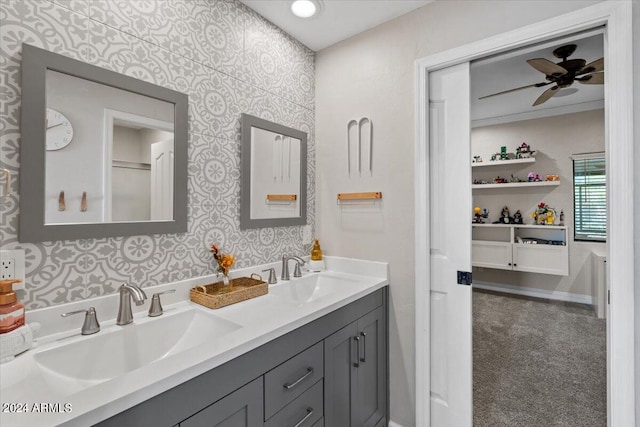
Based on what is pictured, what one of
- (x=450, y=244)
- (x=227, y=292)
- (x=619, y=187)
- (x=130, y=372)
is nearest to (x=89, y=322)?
(x=130, y=372)

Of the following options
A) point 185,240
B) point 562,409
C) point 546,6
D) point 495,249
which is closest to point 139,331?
point 185,240

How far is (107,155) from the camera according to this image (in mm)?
1165

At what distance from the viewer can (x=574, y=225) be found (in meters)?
4.06

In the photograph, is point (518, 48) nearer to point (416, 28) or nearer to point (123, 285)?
point (416, 28)

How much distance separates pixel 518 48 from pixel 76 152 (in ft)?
6.71

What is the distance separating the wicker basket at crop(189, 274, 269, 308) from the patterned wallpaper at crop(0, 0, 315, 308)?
105 mm

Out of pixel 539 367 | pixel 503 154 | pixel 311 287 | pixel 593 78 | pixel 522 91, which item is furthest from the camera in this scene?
pixel 503 154

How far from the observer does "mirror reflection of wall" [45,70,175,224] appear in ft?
3.45

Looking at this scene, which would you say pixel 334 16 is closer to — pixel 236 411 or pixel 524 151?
pixel 236 411

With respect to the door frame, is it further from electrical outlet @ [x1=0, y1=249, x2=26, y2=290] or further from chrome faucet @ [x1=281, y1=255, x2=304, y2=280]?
electrical outlet @ [x1=0, y1=249, x2=26, y2=290]

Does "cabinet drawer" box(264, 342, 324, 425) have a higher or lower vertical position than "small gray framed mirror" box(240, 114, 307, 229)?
lower

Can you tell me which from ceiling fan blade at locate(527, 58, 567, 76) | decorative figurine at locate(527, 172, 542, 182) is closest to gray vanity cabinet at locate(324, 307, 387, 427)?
ceiling fan blade at locate(527, 58, 567, 76)

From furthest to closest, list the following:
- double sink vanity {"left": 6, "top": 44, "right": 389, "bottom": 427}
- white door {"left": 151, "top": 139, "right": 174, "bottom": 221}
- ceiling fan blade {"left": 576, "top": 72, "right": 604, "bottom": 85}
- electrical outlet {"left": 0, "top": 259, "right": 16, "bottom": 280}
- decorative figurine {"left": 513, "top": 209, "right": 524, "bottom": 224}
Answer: decorative figurine {"left": 513, "top": 209, "right": 524, "bottom": 224}
ceiling fan blade {"left": 576, "top": 72, "right": 604, "bottom": 85}
white door {"left": 151, "top": 139, "right": 174, "bottom": 221}
electrical outlet {"left": 0, "top": 259, "right": 16, "bottom": 280}
double sink vanity {"left": 6, "top": 44, "right": 389, "bottom": 427}

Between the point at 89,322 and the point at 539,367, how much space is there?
3.17 metres
